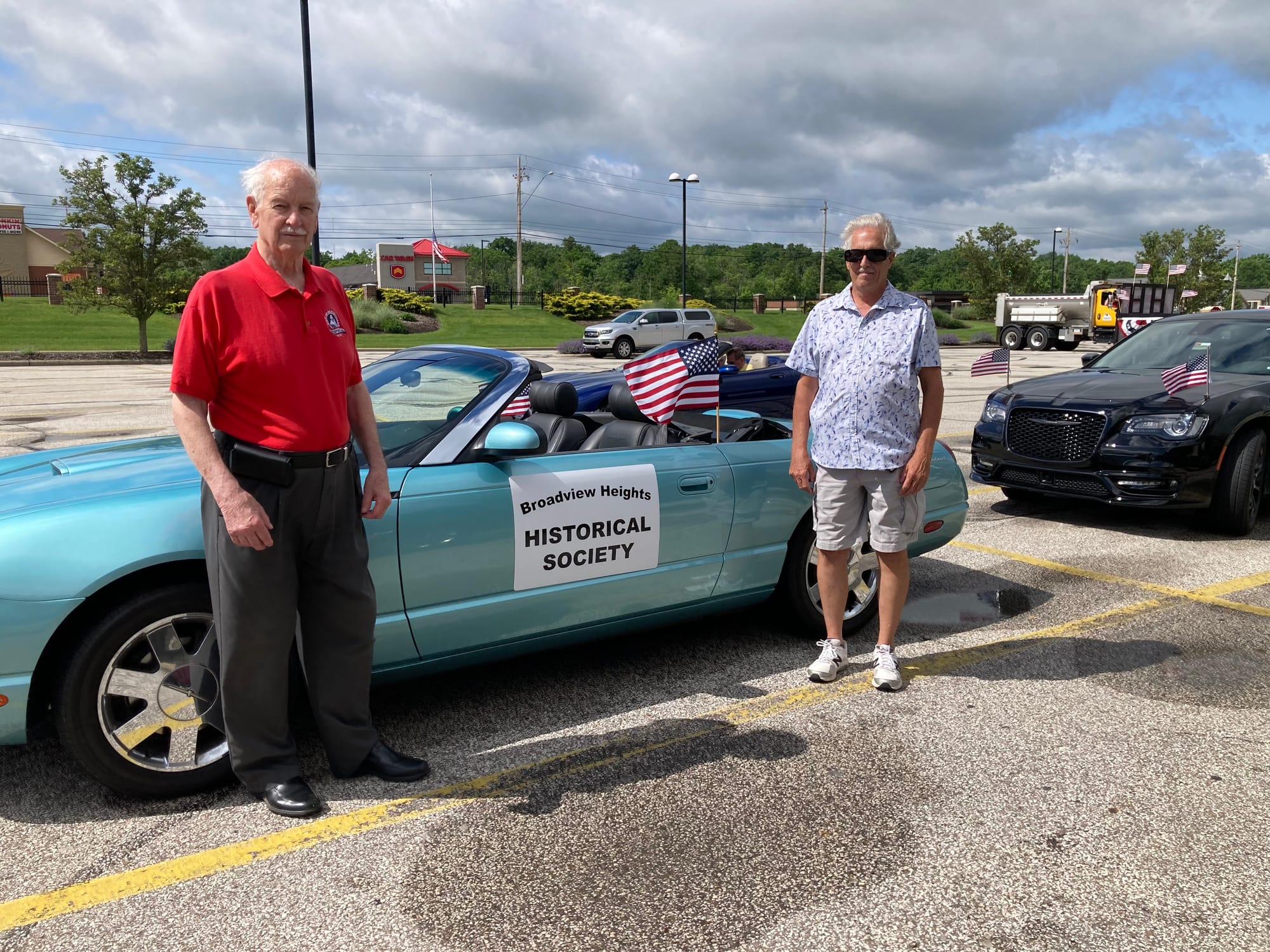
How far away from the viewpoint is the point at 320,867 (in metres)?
2.73

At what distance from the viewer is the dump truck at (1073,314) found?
39844mm

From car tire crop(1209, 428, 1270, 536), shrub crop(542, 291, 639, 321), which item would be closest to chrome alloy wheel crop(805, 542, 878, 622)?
car tire crop(1209, 428, 1270, 536)

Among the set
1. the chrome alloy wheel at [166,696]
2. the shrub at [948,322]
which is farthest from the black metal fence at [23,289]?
the chrome alloy wheel at [166,696]

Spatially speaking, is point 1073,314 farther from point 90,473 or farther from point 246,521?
point 246,521

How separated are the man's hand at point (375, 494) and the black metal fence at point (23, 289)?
61373mm

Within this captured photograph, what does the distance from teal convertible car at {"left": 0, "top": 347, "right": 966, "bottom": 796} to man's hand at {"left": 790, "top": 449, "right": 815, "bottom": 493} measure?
237 mm

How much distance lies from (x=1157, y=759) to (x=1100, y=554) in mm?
3264

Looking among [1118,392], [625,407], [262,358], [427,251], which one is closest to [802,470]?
[625,407]

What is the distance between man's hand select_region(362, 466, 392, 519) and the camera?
3021 mm

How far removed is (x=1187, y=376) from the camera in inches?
282

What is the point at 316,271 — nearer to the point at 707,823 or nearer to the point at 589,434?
the point at 589,434

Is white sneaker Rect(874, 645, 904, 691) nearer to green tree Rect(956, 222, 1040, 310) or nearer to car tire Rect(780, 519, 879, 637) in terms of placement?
car tire Rect(780, 519, 879, 637)

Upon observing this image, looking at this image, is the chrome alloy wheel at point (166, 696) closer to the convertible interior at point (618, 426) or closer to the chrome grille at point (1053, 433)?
the convertible interior at point (618, 426)

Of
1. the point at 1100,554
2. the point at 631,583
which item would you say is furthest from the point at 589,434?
the point at 1100,554
